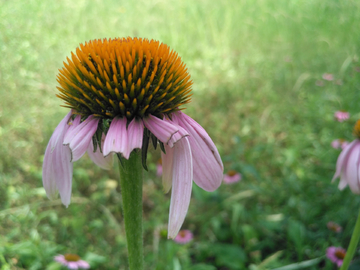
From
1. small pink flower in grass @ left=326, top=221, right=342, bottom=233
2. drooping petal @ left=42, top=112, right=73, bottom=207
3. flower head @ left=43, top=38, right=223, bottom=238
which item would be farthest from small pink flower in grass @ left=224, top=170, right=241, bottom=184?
drooping petal @ left=42, top=112, right=73, bottom=207

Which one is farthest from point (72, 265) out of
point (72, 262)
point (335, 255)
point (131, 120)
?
point (335, 255)

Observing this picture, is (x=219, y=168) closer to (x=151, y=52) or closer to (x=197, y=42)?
(x=151, y=52)

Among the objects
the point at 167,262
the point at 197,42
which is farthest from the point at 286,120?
the point at 167,262

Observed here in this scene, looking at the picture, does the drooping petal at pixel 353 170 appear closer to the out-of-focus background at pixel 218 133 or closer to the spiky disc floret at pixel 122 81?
the out-of-focus background at pixel 218 133

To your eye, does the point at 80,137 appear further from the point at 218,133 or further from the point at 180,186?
the point at 218,133

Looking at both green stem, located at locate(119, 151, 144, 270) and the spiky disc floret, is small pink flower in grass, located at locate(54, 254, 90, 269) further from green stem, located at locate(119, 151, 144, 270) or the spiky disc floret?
the spiky disc floret

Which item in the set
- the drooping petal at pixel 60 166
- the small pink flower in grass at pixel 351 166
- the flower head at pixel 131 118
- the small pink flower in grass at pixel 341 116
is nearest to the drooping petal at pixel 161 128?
the flower head at pixel 131 118
